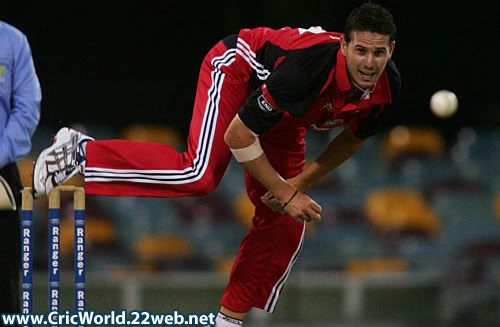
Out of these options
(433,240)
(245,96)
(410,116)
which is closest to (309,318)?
(433,240)

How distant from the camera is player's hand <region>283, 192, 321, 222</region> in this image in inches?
121

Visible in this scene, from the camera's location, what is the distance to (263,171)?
3119 millimetres

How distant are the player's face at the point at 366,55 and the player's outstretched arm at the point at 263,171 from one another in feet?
1.19

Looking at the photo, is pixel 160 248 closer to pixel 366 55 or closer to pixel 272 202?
pixel 272 202

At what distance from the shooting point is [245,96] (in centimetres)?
335

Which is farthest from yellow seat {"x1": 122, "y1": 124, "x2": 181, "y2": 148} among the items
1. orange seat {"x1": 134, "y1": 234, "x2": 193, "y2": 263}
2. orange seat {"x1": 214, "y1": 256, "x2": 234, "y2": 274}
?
orange seat {"x1": 214, "y1": 256, "x2": 234, "y2": 274}

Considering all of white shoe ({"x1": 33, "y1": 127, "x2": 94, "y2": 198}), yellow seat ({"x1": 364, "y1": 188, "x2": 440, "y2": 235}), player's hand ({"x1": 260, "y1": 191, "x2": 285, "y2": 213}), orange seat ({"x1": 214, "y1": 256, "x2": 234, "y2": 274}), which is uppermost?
white shoe ({"x1": 33, "y1": 127, "x2": 94, "y2": 198})

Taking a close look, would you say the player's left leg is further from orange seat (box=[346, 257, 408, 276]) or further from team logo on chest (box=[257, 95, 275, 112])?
orange seat (box=[346, 257, 408, 276])

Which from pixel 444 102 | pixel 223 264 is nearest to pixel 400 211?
pixel 444 102

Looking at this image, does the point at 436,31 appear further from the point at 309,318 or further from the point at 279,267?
the point at 279,267

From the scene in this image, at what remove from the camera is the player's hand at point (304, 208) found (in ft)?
10.1

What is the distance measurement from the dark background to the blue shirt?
135 inches

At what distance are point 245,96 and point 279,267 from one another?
63 centimetres

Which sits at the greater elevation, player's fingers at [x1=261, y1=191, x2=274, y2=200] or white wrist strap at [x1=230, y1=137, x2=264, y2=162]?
white wrist strap at [x1=230, y1=137, x2=264, y2=162]
